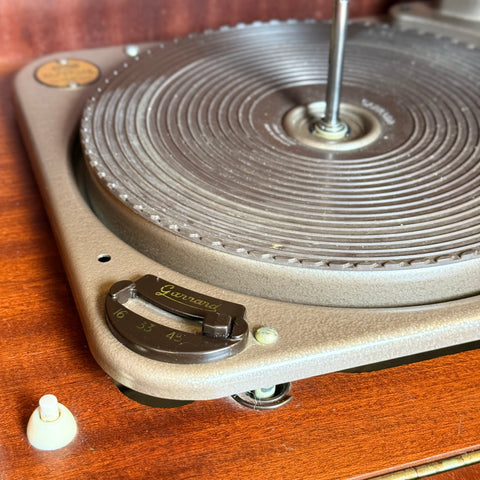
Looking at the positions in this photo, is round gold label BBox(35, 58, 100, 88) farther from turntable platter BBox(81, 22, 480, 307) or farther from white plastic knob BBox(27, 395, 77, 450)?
white plastic knob BBox(27, 395, 77, 450)

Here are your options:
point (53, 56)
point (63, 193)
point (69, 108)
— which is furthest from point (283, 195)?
point (53, 56)

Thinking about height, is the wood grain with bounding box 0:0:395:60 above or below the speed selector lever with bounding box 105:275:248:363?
above

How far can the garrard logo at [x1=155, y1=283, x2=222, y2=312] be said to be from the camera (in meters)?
0.70

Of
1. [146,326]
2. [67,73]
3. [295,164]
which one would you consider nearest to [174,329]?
[146,326]

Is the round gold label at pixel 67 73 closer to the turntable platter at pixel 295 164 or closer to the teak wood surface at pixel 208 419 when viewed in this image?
the turntable platter at pixel 295 164

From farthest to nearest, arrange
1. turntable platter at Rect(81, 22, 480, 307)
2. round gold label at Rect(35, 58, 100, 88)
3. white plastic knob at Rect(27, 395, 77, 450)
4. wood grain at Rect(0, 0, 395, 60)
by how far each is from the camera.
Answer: wood grain at Rect(0, 0, 395, 60) → round gold label at Rect(35, 58, 100, 88) → turntable platter at Rect(81, 22, 480, 307) → white plastic knob at Rect(27, 395, 77, 450)

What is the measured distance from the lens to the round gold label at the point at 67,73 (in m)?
1.10

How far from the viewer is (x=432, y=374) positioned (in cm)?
74

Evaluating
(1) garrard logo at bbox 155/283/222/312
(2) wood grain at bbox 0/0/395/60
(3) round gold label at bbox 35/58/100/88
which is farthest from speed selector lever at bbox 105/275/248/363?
(2) wood grain at bbox 0/0/395/60

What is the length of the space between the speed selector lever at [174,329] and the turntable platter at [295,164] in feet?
0.19

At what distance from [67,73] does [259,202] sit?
48 cm

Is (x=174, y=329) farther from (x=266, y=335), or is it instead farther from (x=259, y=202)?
(x=259, y=202)

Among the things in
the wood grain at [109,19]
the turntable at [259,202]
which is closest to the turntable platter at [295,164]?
the turntable at [259,202]

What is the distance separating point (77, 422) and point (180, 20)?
2.81ft
